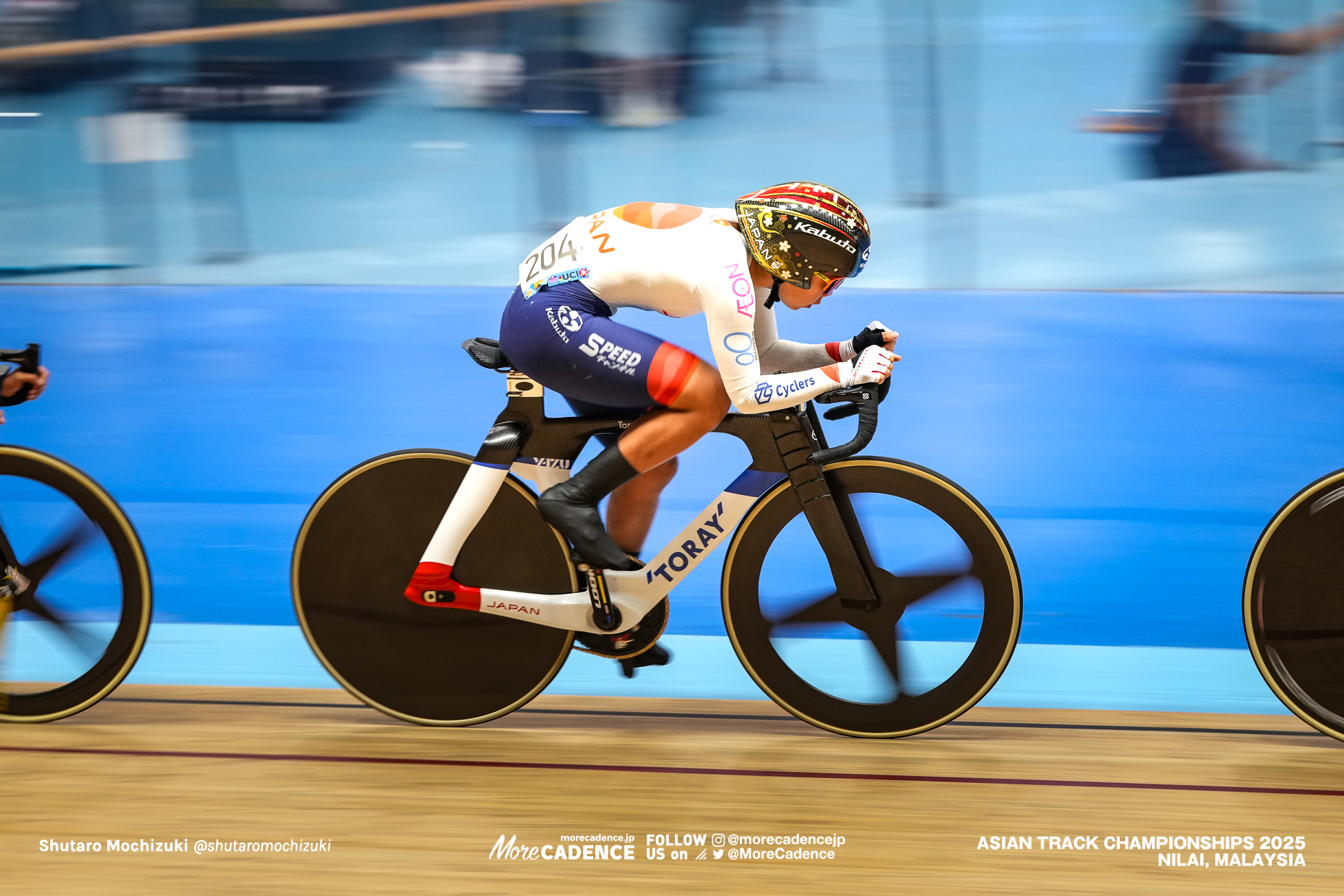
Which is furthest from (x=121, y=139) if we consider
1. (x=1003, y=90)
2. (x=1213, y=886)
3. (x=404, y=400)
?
(x=1213, y=886)

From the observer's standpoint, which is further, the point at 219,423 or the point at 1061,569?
the point at 219,423

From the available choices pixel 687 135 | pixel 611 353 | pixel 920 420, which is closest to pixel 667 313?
pixel 611 353

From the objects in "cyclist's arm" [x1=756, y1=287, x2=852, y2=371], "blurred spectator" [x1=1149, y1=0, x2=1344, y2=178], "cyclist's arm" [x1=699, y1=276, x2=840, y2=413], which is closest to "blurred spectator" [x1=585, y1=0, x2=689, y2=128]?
"blurred spectator" [x1=1149, y1=0, x2=1344, y2=178]

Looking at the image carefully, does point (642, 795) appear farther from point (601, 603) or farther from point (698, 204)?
point (698, 204)

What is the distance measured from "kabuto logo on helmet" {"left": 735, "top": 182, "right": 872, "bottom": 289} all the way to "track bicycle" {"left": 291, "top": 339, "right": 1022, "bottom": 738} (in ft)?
0.93

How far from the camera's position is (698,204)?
17.9 ft

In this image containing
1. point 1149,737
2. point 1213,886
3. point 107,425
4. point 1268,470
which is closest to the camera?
point 1213,886

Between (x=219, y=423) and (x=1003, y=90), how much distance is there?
3.76 metres

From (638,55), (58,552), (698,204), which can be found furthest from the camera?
(698,204)

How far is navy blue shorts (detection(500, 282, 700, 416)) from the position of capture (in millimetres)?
2396

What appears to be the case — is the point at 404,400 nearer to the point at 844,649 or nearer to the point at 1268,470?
the point at 844,649

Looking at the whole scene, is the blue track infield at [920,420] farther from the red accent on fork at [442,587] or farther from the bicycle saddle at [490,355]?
the bicycle saddle at [490,355]

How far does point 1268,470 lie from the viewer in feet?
13.7

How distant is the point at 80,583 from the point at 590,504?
1359mm
